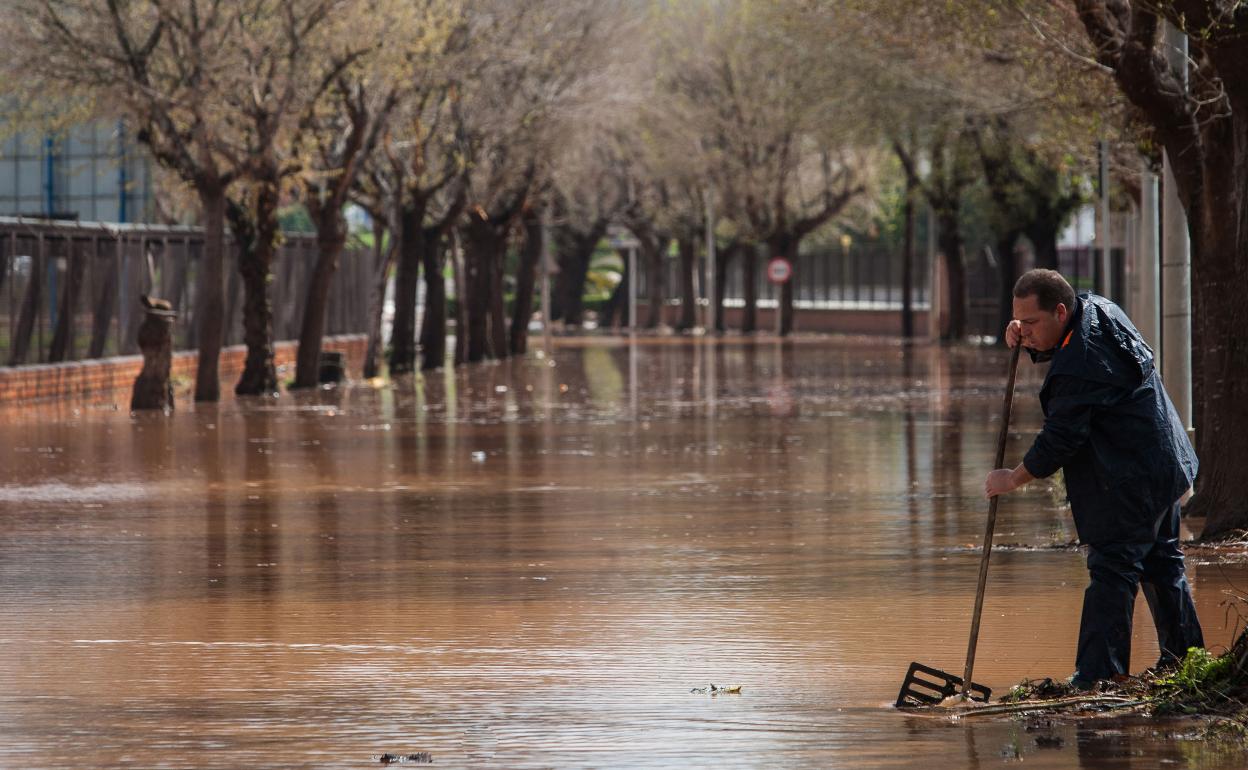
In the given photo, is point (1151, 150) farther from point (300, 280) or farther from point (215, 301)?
point (300, 280)

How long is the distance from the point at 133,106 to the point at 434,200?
1675 cm

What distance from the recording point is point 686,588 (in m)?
10.3

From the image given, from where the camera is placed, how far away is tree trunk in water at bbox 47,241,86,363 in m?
29.5

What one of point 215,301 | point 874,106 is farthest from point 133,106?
point 874,106

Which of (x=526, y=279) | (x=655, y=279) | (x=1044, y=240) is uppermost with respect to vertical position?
(x=1044, y=240)

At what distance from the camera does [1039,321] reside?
702cm

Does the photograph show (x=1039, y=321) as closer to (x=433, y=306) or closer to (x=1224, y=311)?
(x=1224, y=311)

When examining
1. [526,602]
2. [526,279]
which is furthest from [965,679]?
[526,279]

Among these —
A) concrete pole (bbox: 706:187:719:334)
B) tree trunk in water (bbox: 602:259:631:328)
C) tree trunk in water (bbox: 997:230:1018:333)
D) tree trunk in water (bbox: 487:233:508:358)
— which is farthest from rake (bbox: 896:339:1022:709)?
tree trunk in water (bbox: 602:259:631:328)

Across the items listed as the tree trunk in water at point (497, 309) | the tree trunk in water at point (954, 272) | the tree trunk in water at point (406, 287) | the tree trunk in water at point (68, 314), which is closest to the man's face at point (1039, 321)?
the tree trunk in water at point (68, 314)

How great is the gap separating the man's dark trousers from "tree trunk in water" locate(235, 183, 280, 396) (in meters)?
23.2

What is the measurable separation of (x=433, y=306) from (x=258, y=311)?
36.4 feet

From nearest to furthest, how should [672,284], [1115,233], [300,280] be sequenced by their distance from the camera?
[1115,233], [300,280], [672,284]

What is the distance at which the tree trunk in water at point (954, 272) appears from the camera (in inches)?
1901
